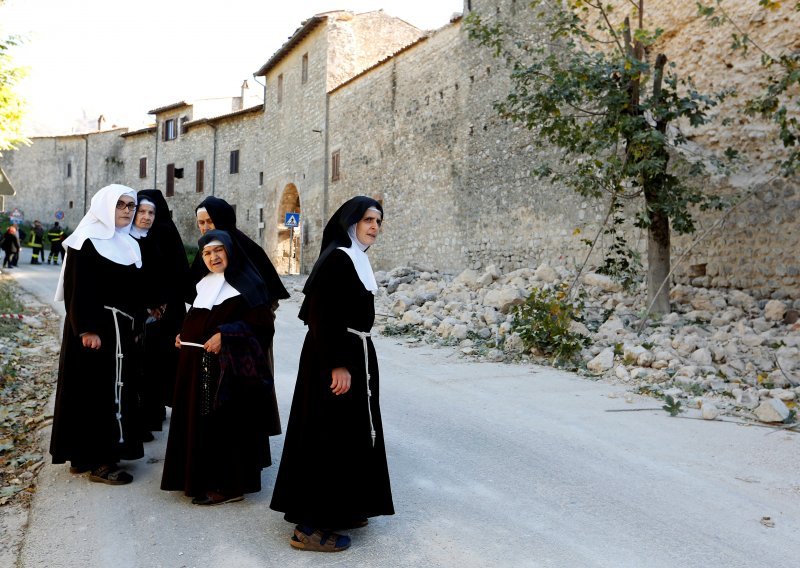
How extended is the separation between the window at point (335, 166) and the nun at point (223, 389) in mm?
17683

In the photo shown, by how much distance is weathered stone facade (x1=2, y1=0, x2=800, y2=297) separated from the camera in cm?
873

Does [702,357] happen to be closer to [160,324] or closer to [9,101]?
[160,324]

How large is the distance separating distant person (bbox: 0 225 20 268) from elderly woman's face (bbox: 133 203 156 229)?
1851 centimetres

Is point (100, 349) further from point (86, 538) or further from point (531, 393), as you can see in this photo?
point (531, 393)

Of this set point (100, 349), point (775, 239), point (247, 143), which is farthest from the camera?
point (247, 143)

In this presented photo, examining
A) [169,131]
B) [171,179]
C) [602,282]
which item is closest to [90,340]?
[602,282]

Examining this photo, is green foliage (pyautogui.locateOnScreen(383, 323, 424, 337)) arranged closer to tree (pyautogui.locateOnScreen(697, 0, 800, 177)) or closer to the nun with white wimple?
tree (pyautogui.locateOnScreen(697, 0, 800, 177))

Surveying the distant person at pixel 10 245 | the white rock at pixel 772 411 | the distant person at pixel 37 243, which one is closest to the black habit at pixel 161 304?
the white rock at pixel 772 411

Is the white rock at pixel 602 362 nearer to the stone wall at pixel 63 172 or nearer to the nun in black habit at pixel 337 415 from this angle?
the nun in black habit at pixel 337 415

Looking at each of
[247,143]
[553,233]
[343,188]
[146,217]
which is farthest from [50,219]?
[146,217]

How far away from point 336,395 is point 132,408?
164cm

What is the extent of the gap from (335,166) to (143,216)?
16.9 meters

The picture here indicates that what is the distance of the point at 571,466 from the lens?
161 inches

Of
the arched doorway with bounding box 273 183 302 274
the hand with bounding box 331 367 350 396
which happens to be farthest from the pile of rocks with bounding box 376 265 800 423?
the arched doorway with bounding box 273 183 302 274
